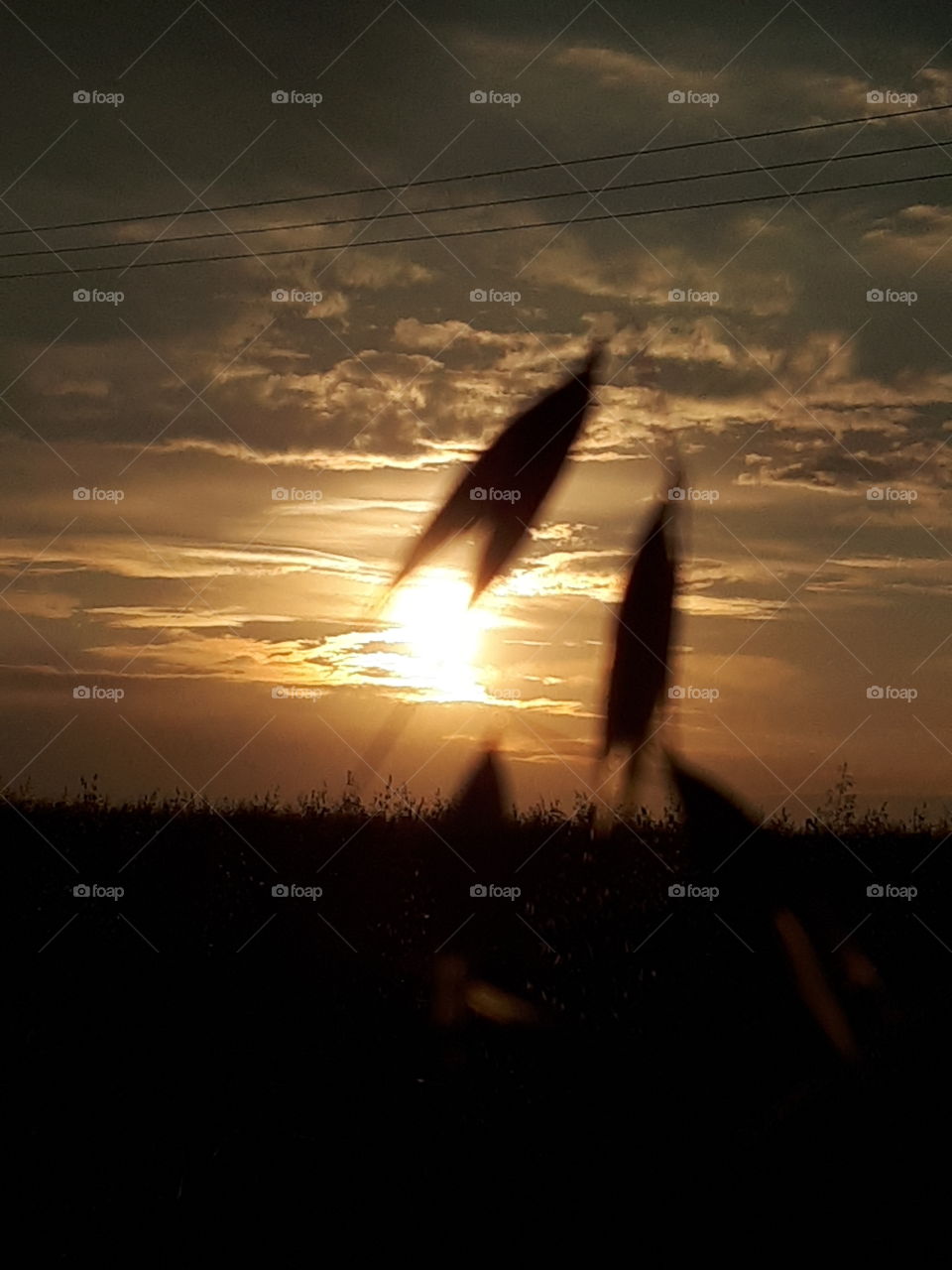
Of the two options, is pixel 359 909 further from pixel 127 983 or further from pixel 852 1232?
pixel 852 1232

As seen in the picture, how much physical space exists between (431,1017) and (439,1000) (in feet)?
0.58

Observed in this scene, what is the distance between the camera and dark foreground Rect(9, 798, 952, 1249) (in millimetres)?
5059

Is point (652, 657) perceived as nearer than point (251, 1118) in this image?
No

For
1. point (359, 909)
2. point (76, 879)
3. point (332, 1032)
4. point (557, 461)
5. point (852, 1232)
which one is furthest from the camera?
point (557, 461)

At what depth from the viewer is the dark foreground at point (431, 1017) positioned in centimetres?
506

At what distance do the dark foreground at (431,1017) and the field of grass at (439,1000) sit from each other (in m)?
0.02

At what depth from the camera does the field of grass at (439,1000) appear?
205 inches

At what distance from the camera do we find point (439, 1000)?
6523 mm

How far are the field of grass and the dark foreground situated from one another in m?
0.02

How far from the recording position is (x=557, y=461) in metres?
8.73

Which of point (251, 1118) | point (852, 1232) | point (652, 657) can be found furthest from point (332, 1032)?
point (652, 657)

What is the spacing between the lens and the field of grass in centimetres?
522

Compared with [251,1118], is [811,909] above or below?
above

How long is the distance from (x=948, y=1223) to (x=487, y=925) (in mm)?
3092
